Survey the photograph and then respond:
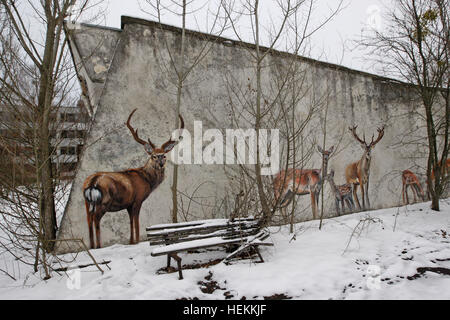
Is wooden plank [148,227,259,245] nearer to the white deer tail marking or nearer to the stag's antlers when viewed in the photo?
the white deer tail marking

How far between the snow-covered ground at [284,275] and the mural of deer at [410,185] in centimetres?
460

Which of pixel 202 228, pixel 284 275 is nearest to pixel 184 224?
pixel 202 228

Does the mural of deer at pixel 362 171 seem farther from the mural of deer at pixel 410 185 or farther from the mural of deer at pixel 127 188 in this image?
the mural of deer at pixel 127 188

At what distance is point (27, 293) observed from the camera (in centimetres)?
367

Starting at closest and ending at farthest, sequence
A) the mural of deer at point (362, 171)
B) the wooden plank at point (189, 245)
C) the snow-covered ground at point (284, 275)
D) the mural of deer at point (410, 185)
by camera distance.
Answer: the snow-covered ground at point (284, 275) → the wooden plank at point (189, 245) → the mural of deer at point (362, 171) → the mural of deer at point (410, 185)

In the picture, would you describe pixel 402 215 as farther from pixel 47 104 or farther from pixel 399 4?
pixel 47 104

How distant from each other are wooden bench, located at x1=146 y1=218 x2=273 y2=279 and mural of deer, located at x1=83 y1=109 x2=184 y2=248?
1335 mm

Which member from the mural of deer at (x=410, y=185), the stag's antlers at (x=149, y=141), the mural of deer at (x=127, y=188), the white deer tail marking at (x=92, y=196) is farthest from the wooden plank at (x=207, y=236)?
the mural of deer at (x=410, y=185)

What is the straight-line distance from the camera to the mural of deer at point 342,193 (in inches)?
323

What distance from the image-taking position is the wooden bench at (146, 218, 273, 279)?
4.15m

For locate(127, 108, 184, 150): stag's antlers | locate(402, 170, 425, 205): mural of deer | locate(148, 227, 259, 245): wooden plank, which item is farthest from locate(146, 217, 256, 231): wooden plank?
locate(402, 170, 425, 205): mural of deer

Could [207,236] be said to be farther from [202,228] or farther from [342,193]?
[342,193]

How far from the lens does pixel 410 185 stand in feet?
32.6
